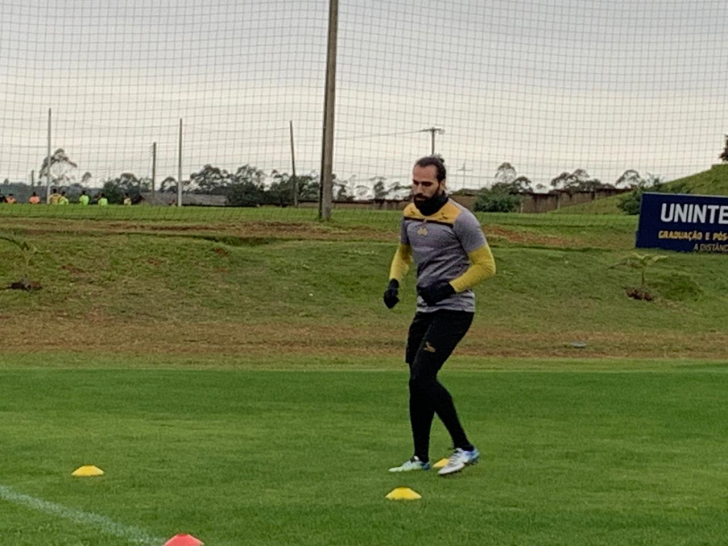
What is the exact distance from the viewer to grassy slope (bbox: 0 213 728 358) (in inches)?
978

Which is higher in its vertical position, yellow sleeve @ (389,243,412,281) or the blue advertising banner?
yellow sleeve @ (389,243,412,281)

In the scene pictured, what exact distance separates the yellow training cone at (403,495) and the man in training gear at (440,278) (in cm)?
93

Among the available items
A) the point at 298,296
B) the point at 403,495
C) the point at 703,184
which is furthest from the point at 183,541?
the point at 703,184

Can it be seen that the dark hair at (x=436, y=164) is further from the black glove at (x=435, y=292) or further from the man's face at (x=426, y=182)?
the black glove at (x=435, y=292)

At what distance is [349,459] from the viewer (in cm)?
977

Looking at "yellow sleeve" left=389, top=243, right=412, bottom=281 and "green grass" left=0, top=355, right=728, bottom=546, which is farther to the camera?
"yellow sleeve" left=389, top=243, right=412, bottom=281

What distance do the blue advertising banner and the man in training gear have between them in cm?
2522

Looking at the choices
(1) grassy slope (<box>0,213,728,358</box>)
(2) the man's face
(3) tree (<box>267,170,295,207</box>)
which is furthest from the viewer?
(3) tree (<box>267,170,295,207</box>)

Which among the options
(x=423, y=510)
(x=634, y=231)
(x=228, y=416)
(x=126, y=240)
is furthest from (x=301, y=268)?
(x=423, y=510)

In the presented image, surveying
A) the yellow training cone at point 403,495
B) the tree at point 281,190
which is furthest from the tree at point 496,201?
the yellow training cone at point 403,495

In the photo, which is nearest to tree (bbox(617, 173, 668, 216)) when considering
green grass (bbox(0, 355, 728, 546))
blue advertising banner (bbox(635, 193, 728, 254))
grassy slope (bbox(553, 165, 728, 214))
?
grassy slope (bbox(553, 165, 728, 214))

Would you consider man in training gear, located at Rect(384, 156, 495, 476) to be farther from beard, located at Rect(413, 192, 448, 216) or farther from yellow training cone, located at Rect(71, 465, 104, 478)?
yellow training cone, located at Rect(71, 465, 104, 478)

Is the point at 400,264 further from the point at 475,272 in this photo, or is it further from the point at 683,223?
the point at 683,223

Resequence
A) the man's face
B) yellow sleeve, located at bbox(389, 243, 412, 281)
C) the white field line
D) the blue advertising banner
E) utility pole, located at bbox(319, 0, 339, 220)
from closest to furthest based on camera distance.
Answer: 1. the white field line
2. the man's face
3. yellow sleeve, located at bbox(389, 243, 412, 281)
4. the blue advertising banner
5. utility pole, located at bbox(319, 0, 339, 220)
